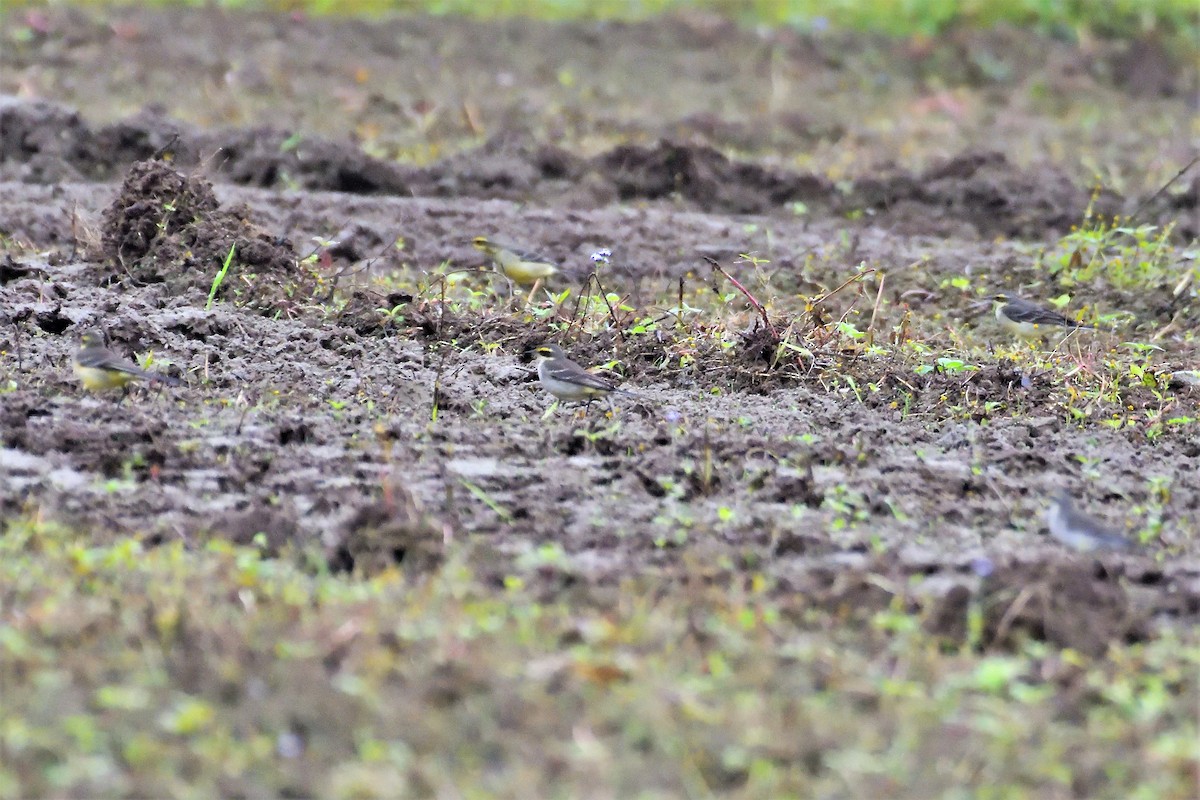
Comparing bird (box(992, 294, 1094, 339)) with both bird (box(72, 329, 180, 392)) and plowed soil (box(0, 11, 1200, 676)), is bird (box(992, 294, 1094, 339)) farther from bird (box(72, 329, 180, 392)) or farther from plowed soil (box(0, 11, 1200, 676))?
bird (box(72, 329, 180, 392))

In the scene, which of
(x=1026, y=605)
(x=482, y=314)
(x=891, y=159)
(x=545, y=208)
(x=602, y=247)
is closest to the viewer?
(x=1026, y=605)

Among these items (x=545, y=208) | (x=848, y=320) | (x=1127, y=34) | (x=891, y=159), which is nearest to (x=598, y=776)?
(x=848, y=320)

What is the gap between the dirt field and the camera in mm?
4887

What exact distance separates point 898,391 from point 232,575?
146 inches

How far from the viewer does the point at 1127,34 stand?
2062 centimetres

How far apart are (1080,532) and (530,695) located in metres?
2.26

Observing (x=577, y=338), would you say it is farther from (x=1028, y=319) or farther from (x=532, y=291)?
(x=1028, y=319)

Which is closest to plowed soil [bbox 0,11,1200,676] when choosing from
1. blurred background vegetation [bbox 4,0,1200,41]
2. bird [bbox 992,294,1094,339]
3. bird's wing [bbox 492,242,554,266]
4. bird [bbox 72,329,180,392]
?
bird [bbox 72,329,180,392]

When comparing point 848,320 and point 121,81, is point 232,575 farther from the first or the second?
point 121,81

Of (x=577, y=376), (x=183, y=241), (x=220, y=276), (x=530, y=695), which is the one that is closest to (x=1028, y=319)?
(x=577, y=376)

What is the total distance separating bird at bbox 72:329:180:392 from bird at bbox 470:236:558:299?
299 centimetres

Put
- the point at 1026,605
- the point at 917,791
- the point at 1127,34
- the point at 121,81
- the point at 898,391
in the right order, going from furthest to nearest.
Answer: the point at 1127,34 < the point at 121,81 < the point at 898,391 < the point at 1026,605 < the point at 917,791

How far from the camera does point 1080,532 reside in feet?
18.4

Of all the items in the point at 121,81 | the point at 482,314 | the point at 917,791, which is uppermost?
the point at 121,81
